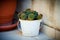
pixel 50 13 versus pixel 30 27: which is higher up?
pixel 50 13

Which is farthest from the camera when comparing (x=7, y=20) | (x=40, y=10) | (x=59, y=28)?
(x=7, y=20)

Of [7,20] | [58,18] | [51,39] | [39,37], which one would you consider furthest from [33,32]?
[7,20]

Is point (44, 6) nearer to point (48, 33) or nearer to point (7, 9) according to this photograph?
point (48, 33)

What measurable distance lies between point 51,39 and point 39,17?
0.94 feet

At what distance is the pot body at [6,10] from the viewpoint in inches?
75.6

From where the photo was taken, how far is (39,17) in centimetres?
164

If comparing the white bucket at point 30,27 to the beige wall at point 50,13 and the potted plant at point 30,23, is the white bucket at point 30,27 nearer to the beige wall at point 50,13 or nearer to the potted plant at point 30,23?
the potted plant at point 30,23

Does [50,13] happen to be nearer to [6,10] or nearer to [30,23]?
[30,23]

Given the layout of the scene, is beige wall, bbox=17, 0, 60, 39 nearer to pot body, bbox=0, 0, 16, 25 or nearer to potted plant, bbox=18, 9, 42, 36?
potted plant, bbox=18, 9, 42, 36

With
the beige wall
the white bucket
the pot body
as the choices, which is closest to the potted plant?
the white bucket

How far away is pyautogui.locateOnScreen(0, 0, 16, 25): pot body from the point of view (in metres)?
1.92

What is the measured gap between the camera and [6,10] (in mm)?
1931

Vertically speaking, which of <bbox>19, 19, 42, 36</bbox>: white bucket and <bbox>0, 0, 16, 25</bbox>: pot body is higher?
<bbox>0, 0, 16, 25</bbox>: pot body

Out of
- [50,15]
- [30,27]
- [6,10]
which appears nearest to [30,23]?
[30,27]
